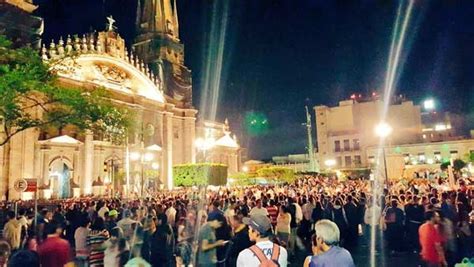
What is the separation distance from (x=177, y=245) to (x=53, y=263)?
4.14 m

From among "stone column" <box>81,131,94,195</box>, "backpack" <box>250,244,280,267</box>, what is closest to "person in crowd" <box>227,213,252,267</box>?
"backpack" <box>250,244,280,267</box>

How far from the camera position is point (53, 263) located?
5.92 metres

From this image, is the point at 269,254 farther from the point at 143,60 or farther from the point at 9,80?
the point at 143,60

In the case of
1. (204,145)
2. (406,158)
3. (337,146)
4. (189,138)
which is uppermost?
(189,138)

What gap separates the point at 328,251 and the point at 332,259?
10 cm

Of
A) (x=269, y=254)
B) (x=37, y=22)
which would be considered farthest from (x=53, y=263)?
(x=37, y=22)

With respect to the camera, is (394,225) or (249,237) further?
(394,225)

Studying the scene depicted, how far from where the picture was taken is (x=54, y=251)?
595cm

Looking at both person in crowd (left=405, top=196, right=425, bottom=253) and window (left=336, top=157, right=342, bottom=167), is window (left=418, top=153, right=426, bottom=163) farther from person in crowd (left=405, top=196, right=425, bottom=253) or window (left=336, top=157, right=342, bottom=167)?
person in crowd (left=405, top=196, right=425, bottom=253)

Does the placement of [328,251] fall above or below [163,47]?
below

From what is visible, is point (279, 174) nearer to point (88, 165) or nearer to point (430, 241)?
point (88, 165)

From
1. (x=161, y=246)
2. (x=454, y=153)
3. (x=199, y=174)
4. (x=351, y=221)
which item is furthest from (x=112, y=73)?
(x=454, y=153)

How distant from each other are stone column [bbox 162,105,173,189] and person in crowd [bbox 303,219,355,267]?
46.0m

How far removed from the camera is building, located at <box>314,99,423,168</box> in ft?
225
